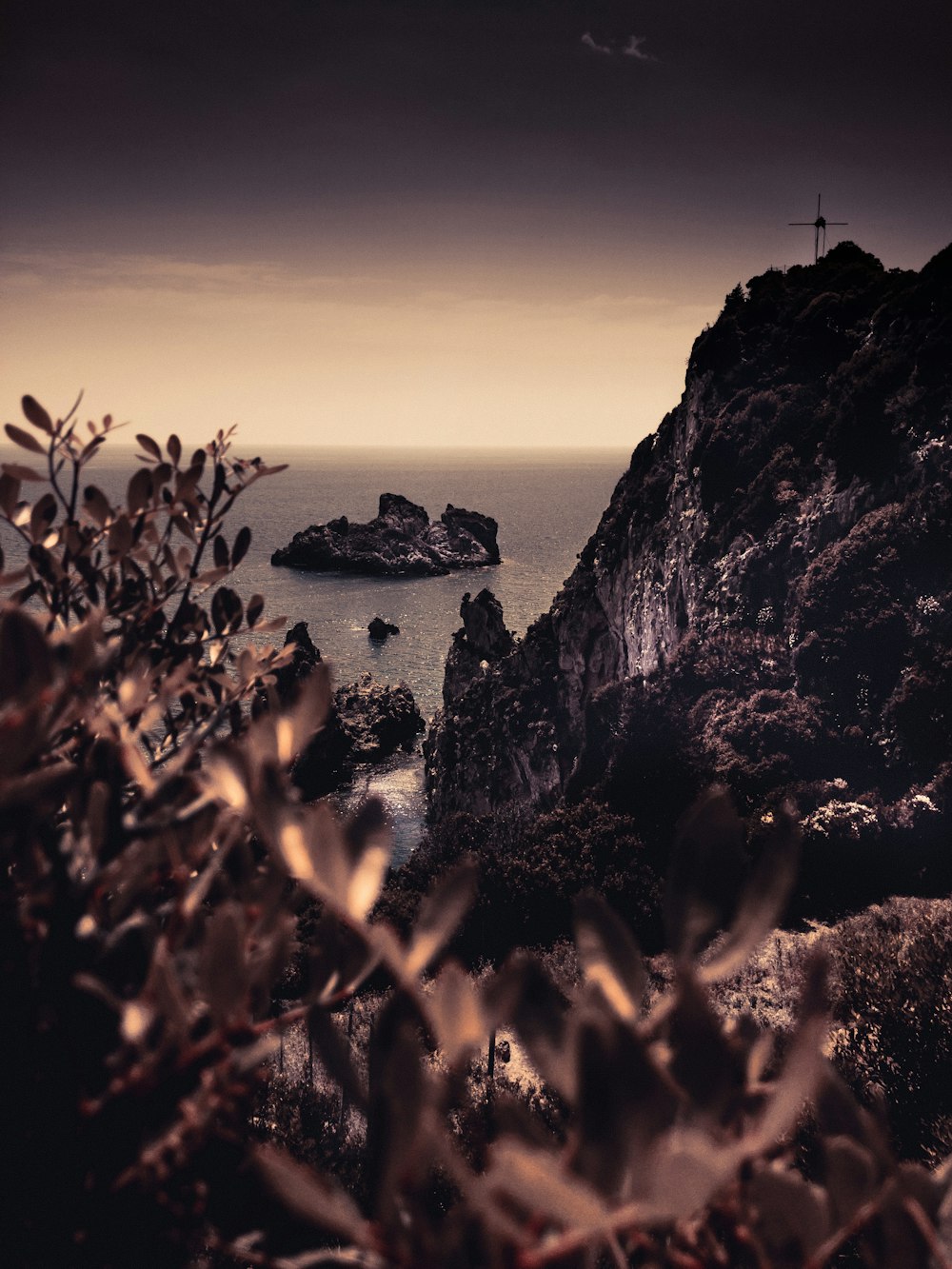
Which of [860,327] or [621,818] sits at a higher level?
[860,327]

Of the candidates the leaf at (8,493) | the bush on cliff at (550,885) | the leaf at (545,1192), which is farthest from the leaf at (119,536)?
the bush on cliff at (550,885)

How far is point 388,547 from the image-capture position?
447ft

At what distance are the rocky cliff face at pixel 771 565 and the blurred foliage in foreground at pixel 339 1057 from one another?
28489mm

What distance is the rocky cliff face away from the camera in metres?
29.0

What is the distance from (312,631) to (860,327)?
71.1 m

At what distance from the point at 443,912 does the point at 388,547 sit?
448 feet

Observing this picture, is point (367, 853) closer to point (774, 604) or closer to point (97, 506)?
point (97, 506)

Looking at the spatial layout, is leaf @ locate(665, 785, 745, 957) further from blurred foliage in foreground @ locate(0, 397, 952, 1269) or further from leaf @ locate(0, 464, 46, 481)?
leaf @ locate(0, 464, 46, 481)

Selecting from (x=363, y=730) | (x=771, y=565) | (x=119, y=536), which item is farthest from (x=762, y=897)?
(x=363, y=730)

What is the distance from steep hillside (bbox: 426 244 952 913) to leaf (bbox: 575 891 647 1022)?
2590 centimetres

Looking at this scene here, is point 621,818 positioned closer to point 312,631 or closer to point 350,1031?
point 350,1031

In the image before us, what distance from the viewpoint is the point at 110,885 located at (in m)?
1.89

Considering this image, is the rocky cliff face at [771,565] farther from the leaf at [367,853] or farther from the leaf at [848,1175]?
the leaf at [367,853]

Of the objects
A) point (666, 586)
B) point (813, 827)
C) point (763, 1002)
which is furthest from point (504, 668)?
point (763, 1002)
